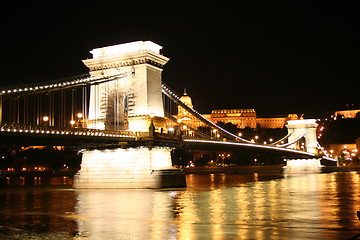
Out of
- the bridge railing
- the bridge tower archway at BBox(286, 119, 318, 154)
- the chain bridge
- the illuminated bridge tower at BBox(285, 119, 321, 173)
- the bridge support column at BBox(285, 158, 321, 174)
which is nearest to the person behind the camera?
the bridge railing

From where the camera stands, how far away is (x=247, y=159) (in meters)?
111

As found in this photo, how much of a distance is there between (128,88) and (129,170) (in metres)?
7.33

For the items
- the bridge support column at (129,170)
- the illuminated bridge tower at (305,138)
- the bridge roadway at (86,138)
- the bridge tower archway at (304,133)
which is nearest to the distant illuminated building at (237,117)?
the illuminated bridge tower at (305,138)

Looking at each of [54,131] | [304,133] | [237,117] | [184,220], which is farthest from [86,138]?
[237,117]

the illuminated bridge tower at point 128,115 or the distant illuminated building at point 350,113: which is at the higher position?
the distant illuminated building at point 350,113

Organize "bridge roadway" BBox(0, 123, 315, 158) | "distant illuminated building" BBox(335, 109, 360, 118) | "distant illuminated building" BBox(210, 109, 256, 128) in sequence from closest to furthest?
"bridge roadway" BBox(0, 123, 315, 158), "distant illuminated building" BBox(210, 109, 256, 128), "distant illuminated building" BBox(335, 109, 360, 118)

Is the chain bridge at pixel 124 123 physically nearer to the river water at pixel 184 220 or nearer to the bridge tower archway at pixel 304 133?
the river water at pixel 184 220

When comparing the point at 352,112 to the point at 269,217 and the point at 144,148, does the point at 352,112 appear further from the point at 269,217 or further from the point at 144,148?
the point at 269,217

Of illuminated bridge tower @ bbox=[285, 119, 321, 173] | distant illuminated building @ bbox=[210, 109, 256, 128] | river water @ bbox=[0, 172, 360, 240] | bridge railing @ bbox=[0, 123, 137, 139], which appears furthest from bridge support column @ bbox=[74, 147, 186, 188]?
distant illuminated building @ bbox=[210, 109, 256, 128]

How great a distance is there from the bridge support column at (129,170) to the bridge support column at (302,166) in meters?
45.5

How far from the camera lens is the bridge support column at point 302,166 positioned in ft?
262

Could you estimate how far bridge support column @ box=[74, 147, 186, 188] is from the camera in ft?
118

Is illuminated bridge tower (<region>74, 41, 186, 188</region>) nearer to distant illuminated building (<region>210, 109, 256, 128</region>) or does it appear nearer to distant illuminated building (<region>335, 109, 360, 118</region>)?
distant illuminated building (<region>210, 109, 256, 128</region>)

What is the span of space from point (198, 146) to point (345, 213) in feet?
85.8
